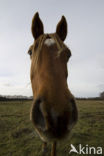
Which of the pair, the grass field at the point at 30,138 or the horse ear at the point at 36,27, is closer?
the horse ear at the point at 36,27

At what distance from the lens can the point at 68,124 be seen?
1.52 meters

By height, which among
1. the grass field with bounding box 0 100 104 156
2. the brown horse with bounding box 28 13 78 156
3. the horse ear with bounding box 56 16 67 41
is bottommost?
the grass field with bounding box 0 100 104 156

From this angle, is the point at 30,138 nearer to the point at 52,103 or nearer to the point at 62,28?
the point at 62,28

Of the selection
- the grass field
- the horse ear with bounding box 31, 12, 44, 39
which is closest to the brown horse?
the horse ear with bounding box 31, 12, 44, 39

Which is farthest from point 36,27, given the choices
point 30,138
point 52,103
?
point 30,138

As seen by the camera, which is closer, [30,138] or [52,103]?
[52,103]

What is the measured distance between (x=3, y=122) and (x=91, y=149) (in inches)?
218

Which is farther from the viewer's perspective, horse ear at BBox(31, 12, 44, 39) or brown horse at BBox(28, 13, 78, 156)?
horse ear at BBox(31, 12, 44, 39)

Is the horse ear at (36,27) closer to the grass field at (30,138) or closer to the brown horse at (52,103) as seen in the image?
the brown horse at (52,103)

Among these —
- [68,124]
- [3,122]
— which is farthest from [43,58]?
[3,122]

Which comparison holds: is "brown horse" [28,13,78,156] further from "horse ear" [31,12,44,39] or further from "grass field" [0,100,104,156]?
"grass field" [0,100,104,156]

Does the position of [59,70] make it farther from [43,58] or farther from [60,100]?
[60,100]

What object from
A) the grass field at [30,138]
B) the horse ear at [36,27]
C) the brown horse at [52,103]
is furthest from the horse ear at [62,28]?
the grass field at [30,138]

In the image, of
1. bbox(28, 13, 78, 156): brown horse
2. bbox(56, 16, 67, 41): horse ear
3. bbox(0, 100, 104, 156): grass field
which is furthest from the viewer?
bbox(0, 100, 104, 156): grass field
